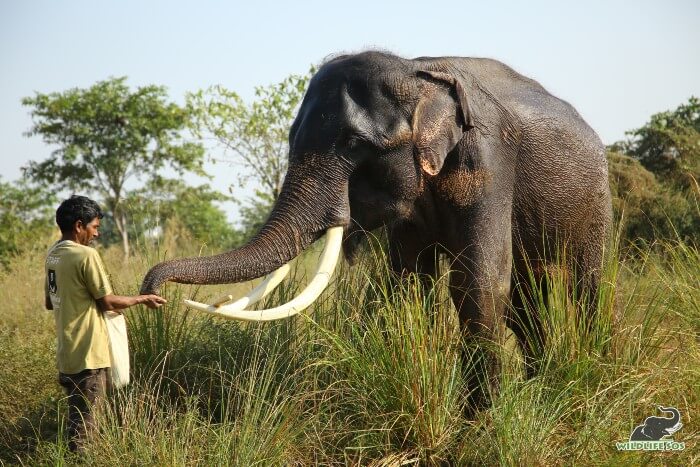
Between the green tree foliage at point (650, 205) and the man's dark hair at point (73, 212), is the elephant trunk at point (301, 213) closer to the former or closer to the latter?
the man's dark hair at point (73, 212)

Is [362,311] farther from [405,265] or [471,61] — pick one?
[471,61]

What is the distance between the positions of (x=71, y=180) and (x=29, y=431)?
16.5 m

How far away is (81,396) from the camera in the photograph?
513 cm

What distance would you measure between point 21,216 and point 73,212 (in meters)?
15.6

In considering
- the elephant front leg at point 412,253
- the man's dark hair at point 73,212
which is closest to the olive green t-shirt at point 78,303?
the man's dark hair at point 73,212

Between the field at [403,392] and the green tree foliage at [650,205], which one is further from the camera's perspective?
the green tree foliage at [650,205]

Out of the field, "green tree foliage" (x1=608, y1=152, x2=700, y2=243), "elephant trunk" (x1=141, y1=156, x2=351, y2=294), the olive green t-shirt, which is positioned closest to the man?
the olive green t-shirt

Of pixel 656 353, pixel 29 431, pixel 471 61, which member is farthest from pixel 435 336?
pixel 29 431

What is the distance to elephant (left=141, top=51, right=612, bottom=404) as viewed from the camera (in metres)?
5.27

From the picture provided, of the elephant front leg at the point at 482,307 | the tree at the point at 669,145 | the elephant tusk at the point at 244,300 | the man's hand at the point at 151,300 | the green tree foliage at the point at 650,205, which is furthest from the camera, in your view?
the tree at the point at 669,145

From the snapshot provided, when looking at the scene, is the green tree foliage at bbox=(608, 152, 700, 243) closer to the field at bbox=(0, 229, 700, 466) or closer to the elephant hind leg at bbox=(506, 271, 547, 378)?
the elephant hind leg at bbox=(506, 271, 547, 378)

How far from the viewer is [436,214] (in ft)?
18.5

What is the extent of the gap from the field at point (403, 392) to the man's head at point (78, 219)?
3.03ft

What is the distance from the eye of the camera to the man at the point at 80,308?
5.06 metres
